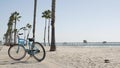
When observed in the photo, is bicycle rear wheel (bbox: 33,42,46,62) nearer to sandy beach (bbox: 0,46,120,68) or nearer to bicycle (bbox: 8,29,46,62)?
bicycle (bbox: 8,29,46,62)

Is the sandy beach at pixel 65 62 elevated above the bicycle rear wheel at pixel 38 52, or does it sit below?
below

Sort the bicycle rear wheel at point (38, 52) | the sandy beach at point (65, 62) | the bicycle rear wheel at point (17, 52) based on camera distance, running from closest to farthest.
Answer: the sandy beach at point (65, 62), the bicycle rear wheel at point (38, 52), the bicycle rear wheel at point (17, 52)

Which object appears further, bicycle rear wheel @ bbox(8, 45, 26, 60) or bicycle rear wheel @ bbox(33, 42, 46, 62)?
bicycle rear wheel @ bbox(8, 45, 26, 60)

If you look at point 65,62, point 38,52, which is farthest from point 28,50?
point 65,62

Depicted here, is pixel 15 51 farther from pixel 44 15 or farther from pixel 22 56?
pixel 44 15

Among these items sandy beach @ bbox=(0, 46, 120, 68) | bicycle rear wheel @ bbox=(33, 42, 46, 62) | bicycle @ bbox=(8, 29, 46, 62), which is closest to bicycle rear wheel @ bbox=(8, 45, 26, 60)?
bicycle @ bbox=(8, 29, 46, 62)

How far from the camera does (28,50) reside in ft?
40.8

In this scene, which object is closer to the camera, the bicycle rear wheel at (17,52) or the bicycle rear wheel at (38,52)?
the bicycle rear wheel at (38,52)

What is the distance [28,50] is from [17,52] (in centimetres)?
59

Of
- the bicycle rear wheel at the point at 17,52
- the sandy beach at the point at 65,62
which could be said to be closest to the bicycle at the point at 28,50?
the bicycle rear wheel at the point at 17,52

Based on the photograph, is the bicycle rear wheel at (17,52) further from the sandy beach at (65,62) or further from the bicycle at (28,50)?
the sandy beach at (65,62)

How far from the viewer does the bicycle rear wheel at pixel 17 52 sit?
12570mm

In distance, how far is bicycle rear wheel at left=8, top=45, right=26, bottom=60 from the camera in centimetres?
1257

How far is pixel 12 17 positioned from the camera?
94.9m
